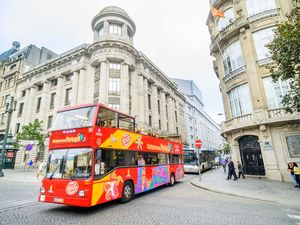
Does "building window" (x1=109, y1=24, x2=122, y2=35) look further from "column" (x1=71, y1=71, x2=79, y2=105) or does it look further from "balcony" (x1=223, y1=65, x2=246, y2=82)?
"balcony" (x1=223, y1=65, x2=246, y2=82)

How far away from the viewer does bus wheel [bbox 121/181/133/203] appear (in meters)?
7.86

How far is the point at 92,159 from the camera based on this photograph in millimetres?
6332

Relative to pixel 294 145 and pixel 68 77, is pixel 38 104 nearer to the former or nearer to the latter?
pixel 68 77

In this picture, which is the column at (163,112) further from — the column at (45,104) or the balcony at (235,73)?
the column at (45,104)

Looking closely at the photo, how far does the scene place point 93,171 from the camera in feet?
20.7

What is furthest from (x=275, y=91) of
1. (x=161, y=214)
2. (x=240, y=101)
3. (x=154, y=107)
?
(x=154, y=107)

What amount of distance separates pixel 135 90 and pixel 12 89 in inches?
1133

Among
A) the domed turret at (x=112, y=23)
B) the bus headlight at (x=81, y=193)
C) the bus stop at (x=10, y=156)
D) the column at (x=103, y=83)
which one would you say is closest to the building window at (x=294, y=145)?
the bus headlight at (x=81, y=193)

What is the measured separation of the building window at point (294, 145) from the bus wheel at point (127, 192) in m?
12.6

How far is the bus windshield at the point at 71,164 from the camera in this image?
6293 mm

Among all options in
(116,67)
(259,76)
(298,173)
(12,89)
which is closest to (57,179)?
(298,173)

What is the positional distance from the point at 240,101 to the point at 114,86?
17.1 m

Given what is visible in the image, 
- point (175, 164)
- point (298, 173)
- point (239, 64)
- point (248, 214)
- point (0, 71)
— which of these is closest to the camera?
point (248, 214)

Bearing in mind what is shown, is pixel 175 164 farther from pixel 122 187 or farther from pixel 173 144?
pixel 122 187
